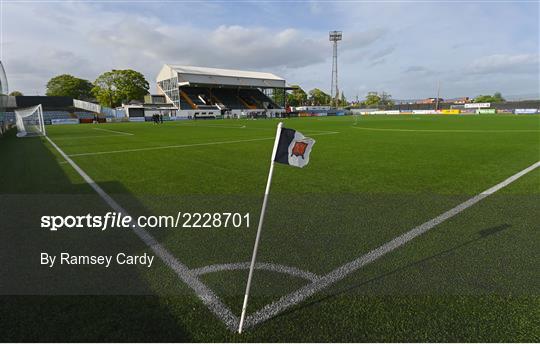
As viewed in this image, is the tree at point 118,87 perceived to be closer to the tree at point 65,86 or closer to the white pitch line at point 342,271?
the tree at point 65,86

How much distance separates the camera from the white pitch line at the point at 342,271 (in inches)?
100

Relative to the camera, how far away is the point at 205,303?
2.66 metres

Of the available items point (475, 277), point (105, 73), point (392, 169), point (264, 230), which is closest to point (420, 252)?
point (475, 277)

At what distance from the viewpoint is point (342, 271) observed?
3164 mm

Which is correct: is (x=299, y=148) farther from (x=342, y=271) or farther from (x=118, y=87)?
(x=118, y=87)

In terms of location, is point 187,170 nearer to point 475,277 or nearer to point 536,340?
point 475,277

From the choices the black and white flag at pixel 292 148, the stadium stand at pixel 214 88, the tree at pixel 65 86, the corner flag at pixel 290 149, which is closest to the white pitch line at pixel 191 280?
the corner flag at pixel 290 149

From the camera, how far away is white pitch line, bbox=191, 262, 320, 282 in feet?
10.2

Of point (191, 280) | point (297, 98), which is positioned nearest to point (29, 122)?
point (191, 280)

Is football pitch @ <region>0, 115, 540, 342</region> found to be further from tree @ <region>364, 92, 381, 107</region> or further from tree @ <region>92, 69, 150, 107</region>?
tree @ <region>364, 92, 381, 107</region>

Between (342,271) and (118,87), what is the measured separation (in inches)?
3330

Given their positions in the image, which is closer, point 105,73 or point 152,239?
point 152,239

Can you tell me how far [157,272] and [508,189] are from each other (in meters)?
6.45

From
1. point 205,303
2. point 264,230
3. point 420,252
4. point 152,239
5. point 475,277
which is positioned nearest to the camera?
point 205,303
